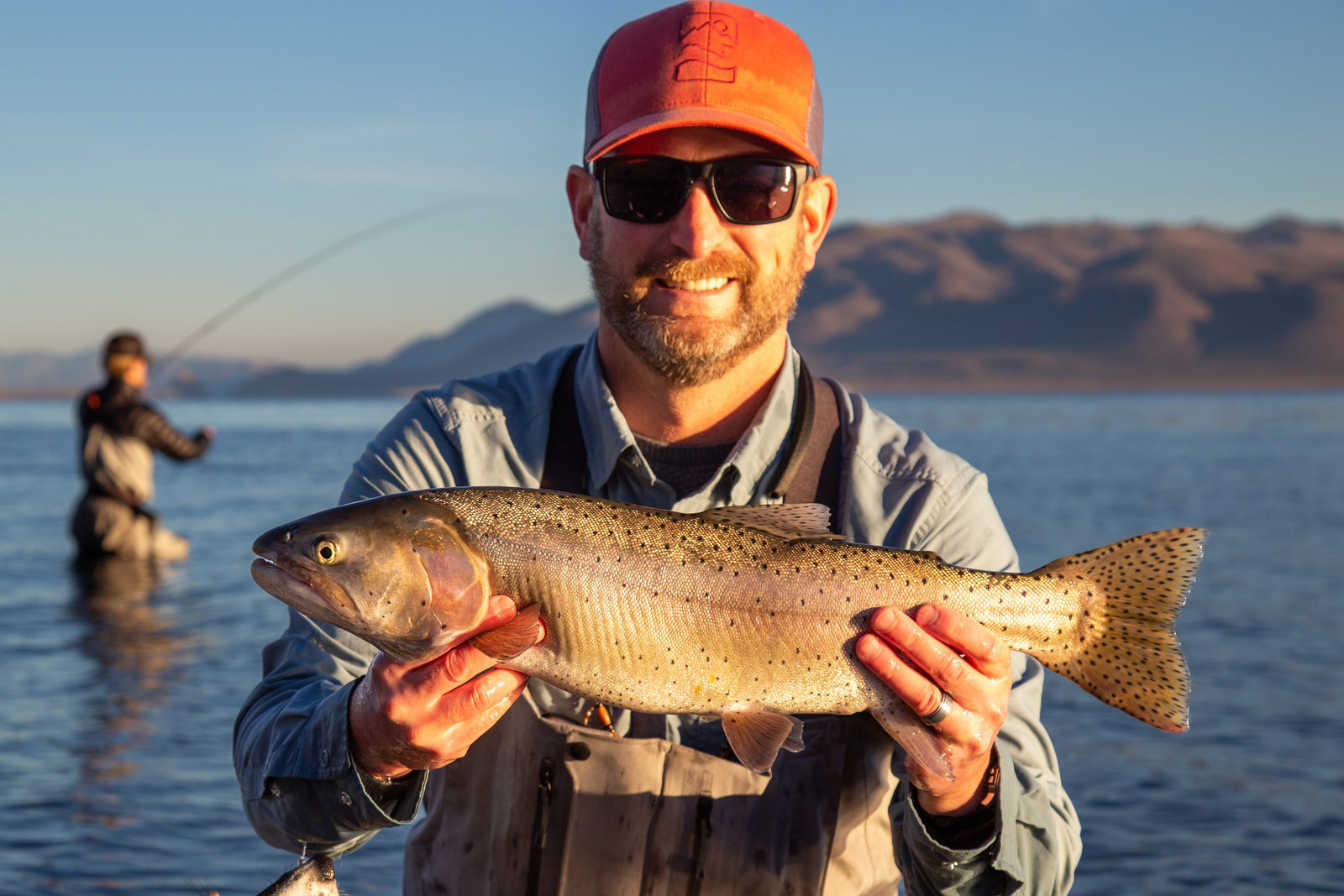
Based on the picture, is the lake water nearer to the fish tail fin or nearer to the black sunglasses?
the black sunglasses

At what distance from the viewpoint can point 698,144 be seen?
3.85m

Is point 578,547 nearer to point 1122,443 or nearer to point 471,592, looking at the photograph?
point 471,592

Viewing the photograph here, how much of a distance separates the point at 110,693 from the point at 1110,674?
1080 centimetres

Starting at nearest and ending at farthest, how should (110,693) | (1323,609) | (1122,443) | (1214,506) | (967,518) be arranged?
(967,518), (110,693), (1323,609), (1214,506), (1122,443)

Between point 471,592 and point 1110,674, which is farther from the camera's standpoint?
point 1110,674

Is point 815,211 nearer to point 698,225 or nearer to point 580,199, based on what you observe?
point 698,225

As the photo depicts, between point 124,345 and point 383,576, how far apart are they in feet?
49.0

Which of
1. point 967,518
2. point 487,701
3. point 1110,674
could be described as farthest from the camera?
point 967,518

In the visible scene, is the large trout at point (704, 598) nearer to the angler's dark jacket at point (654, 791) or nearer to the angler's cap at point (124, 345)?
the angler's dark jacket at point (654, 791)

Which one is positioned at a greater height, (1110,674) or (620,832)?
(1110,674)

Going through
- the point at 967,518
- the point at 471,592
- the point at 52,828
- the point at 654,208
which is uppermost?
the point at 654,208

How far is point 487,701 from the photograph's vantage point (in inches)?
117

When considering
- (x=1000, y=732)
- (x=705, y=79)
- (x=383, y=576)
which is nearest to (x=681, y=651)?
(x=383, y=576)

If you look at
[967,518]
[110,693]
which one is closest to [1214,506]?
[110,693]
